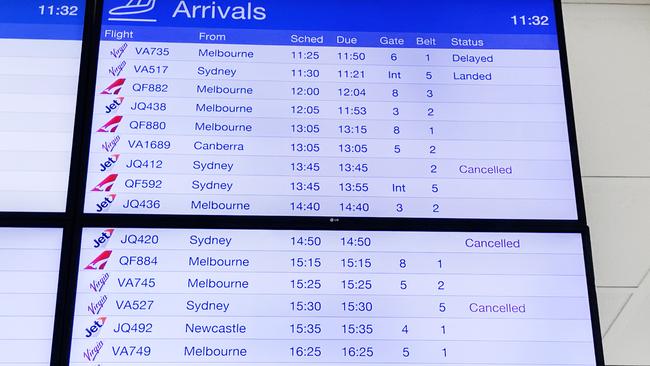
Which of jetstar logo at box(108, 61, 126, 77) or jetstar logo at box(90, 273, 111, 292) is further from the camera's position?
jetstar logo at box(108, 61, 126, 77)

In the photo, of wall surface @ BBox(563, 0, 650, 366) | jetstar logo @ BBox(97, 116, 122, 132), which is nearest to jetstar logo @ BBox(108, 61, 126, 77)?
jetstar logo @ BBox(97, 116, 122, 132)

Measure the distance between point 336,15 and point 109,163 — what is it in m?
0.60

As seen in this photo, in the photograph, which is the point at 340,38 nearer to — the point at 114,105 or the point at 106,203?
the point at 114,105

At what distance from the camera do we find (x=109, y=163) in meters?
1.57

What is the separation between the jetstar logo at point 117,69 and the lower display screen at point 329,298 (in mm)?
358

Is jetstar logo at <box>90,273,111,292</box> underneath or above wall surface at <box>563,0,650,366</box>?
underneath

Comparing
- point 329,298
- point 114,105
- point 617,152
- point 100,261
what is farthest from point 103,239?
point 617,152

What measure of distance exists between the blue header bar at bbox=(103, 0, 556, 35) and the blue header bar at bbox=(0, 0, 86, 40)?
0.07 m

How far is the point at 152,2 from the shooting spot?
175cm

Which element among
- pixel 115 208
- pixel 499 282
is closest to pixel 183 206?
pixel 115 208

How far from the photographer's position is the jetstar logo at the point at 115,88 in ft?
5.37

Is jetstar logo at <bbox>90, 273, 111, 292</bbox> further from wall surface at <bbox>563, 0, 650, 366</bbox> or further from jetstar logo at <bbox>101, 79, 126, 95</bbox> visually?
wall surface at <bbox>563, 0, 650, 366</bbox>

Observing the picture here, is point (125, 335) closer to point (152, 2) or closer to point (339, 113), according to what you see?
point (339, 113)

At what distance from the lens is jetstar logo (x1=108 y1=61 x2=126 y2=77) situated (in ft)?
5.43
